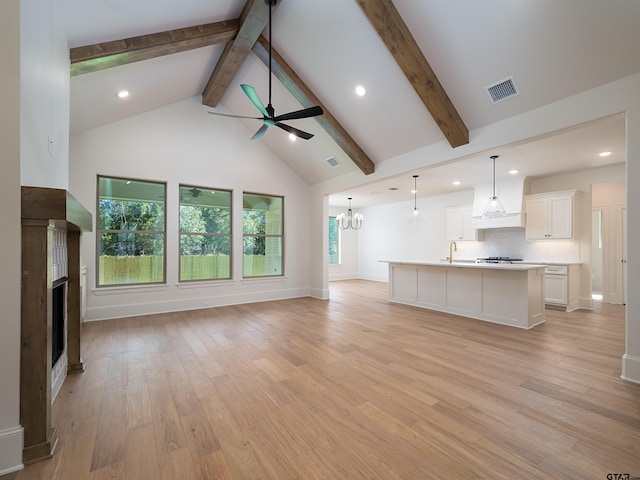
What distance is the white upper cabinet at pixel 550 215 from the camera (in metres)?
6.02

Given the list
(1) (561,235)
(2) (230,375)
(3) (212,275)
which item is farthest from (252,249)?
(1) (561,235)

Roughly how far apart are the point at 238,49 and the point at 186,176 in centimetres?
263

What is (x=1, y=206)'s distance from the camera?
159 cm

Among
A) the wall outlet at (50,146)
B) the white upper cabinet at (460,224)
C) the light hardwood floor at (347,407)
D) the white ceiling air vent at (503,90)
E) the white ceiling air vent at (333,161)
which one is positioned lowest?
the light hardwood floor at (347,407)

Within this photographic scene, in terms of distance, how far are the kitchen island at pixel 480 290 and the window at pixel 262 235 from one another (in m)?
3.08

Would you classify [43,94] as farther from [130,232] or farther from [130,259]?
[130,259]

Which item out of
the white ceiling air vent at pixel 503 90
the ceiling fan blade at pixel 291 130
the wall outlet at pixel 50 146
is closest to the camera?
the wall outlet at pixel 50 146

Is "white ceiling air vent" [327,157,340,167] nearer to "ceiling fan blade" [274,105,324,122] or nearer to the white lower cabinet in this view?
"ceiling fan blade" [274,105,324,122]

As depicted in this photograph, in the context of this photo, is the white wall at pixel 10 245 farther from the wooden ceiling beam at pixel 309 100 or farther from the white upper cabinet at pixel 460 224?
the white upper cabinet at pixel 460 224

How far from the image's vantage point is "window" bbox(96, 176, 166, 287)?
16.9 feet

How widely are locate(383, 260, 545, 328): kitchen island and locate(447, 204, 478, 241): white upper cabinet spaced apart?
268 cm

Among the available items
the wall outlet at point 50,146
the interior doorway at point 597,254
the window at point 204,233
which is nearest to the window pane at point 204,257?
the window at point 204,233

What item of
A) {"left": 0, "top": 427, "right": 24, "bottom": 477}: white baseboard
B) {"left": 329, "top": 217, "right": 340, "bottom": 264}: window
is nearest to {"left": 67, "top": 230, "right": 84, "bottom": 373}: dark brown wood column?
{"left": 0, "top": 427, "right": 24, "bottom": 477}: white baseboard

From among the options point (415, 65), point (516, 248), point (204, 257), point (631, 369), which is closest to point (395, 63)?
point (415, 65)
